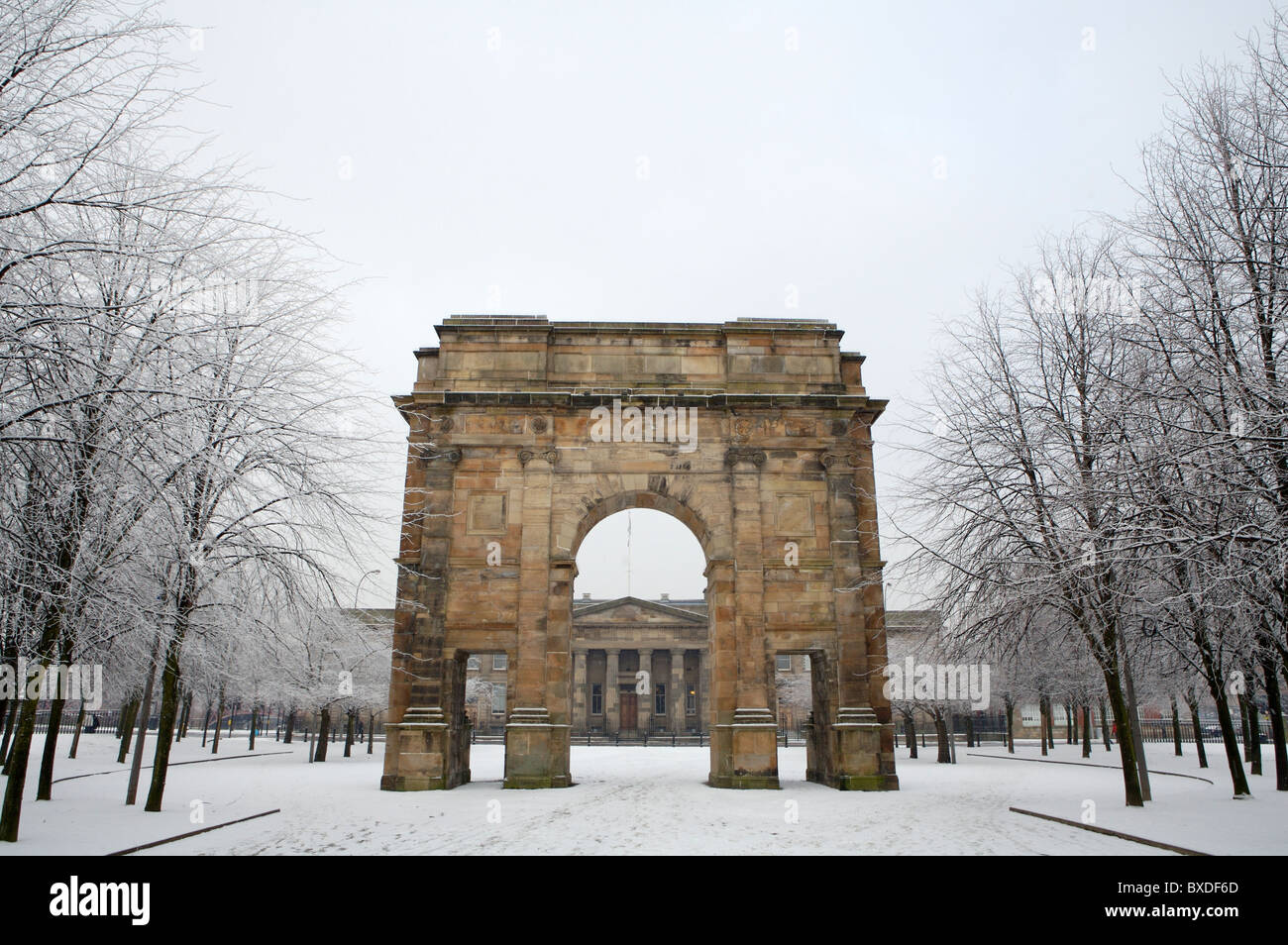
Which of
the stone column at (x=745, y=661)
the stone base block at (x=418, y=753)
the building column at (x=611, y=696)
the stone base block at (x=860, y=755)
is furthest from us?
the building column at (x=611, y=696)

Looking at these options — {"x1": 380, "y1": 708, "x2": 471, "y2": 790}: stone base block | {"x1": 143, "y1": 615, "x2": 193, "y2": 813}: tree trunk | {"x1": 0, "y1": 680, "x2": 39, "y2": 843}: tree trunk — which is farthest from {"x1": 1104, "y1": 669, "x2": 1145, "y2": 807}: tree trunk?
{"x1": 0, "y1": 680, "x2": 39, "y2": 843}: tree trunk

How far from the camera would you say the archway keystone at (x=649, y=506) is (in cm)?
2102

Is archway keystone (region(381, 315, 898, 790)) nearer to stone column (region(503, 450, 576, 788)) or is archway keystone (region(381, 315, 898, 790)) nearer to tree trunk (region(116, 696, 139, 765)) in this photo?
stone column (region(503, 450, 576, 788))

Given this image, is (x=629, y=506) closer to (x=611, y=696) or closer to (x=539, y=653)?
(x=539, y=653)

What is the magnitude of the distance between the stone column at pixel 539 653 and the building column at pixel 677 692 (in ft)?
146

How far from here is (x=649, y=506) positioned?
2356cm

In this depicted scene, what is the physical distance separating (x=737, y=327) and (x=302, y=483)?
14669 millimetres

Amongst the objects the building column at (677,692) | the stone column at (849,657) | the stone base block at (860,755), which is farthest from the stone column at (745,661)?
the building column at (677,692)

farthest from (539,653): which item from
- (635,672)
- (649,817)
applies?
(635,672)

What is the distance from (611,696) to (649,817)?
165ft

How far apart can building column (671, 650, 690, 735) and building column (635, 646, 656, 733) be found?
6.61 ft

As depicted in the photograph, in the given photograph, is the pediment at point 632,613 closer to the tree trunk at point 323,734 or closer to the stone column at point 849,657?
the tree trunk at point 323,734

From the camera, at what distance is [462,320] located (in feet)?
A: 77.9

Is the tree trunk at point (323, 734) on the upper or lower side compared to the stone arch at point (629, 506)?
lower
